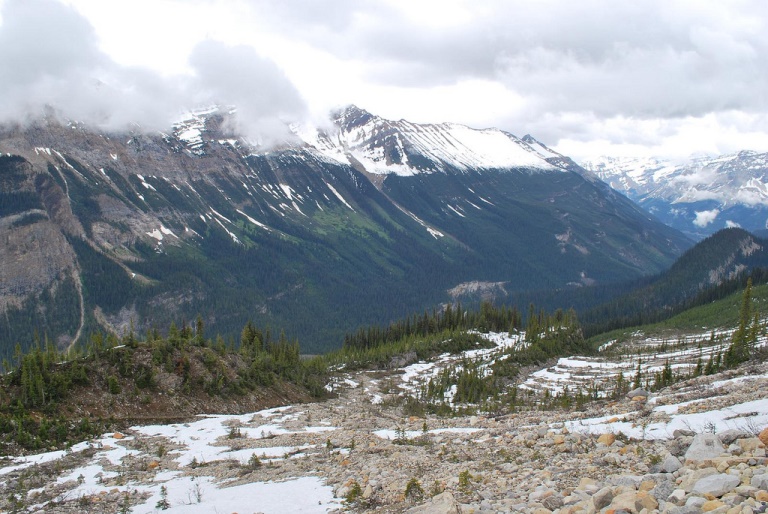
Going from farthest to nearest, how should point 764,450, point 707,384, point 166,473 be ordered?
point 707,384, point 166,473, point 764,450

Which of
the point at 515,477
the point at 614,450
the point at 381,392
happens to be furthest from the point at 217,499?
the point at 381,392

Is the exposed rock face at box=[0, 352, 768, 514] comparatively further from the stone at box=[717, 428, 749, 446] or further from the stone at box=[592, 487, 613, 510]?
the stone at box=[717, 428, 749, 446]

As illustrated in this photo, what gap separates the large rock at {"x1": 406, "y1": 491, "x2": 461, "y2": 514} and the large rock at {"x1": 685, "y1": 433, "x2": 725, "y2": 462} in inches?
275

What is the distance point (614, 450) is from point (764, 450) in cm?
605

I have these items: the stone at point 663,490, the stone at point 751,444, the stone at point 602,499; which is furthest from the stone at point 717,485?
the stone at point 751,444

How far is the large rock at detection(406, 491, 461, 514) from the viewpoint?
685 inches

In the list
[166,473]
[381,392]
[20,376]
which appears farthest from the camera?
[381,392]

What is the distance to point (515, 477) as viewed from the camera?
20547 millimetres

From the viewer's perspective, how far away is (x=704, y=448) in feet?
Answer: 56.6

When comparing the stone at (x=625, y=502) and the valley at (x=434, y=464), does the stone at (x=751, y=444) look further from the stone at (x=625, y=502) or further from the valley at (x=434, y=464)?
the stone at (x=625, y=502)

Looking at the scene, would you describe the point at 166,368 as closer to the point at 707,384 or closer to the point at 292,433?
the point at 292,433

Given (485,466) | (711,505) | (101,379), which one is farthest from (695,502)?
(101,379)

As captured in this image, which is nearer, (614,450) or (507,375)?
(614,450)

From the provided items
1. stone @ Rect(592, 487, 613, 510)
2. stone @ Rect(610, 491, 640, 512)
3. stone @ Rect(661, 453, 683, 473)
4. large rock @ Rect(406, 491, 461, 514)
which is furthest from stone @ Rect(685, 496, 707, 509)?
large rock @ Rect(406, 491, 461, 514)
